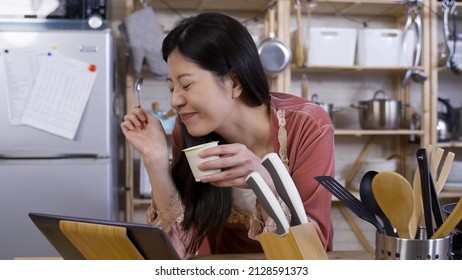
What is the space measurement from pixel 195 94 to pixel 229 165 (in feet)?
0.82

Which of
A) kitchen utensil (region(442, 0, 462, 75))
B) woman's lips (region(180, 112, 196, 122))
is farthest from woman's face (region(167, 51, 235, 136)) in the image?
kitchen utensil (region(442, 0, 462, 75))

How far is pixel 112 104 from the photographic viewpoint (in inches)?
89.2

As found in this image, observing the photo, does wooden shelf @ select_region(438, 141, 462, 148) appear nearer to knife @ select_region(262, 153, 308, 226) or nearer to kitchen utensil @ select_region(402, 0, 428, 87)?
kitchen utensil @ select_region(402, 0, 428, 87)

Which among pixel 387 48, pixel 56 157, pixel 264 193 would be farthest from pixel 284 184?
pixel 387 48

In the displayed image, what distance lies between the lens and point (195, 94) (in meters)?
1.08

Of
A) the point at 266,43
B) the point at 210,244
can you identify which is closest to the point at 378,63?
the point at 266,43

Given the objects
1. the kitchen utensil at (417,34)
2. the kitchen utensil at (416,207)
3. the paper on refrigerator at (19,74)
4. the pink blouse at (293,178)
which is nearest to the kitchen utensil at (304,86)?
the kitchen utensil at (417,34)

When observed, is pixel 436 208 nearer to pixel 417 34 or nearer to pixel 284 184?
pixel 284 184

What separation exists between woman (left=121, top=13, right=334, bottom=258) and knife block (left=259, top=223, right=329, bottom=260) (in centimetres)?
31

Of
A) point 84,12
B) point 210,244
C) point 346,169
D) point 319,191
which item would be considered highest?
point 84,12

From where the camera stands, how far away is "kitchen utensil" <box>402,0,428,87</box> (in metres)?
2.61
